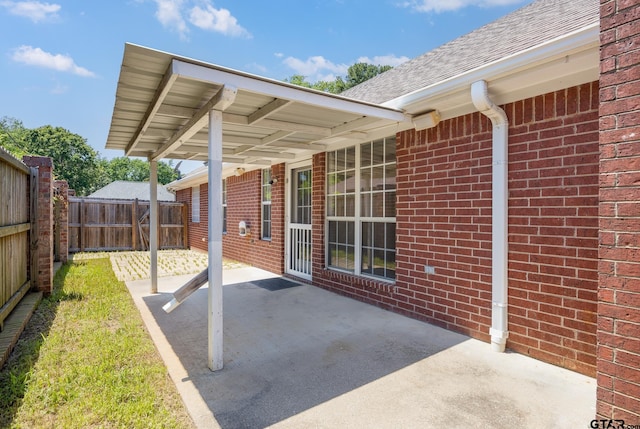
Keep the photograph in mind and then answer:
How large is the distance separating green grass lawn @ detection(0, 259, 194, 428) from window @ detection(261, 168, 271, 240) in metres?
4.16

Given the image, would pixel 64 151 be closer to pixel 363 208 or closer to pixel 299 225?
pixel 299 225

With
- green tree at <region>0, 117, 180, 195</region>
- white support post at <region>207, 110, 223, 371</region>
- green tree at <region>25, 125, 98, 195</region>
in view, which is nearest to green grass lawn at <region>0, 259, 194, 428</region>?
white support post at <region>207, 110, 223, 371</region>

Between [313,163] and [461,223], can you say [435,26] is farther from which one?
[461,223]

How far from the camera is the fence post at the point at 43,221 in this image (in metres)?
5.61

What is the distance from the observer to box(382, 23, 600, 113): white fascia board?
2590 millimetres

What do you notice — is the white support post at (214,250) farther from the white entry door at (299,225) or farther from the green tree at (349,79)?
the green tree at (349,79)

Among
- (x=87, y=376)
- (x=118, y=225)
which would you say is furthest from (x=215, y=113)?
(x=118, y=225)

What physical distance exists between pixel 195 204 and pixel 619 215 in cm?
1414

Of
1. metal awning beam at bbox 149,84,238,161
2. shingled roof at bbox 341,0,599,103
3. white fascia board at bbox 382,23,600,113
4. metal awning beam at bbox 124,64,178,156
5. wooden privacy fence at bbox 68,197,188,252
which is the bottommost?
wooden privacy fence at bbox 68,197,188,252

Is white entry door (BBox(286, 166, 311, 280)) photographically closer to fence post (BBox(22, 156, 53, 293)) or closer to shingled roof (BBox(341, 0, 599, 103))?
shingled roof (BBox(341, 0, 599, 103))

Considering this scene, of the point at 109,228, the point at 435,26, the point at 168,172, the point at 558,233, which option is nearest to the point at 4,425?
the point at 558,233

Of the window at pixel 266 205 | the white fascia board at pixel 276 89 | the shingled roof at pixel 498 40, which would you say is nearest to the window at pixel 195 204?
the window at pixel 266 205

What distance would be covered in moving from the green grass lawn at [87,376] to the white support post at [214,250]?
0.47 m

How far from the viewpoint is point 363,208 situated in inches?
225
